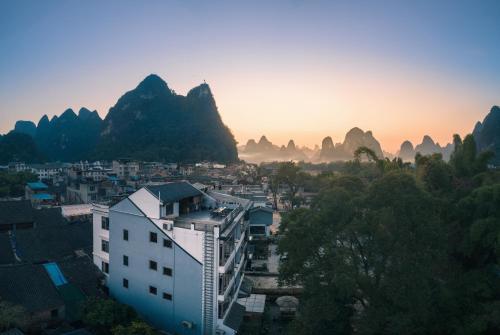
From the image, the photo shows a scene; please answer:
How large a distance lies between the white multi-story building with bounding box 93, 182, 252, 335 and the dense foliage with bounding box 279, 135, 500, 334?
8.54ft

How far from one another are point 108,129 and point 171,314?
9501 centimetres

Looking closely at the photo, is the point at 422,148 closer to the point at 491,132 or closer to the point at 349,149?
the point at 349,149

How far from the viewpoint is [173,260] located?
12820mm

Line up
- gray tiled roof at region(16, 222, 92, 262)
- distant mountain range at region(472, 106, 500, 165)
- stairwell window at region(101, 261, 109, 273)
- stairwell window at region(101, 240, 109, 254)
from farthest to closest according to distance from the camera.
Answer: distant mountain range at region(472, 106, 500, 165) → gray tiled roof at region(16, 222, 92, 262) → stairwell window at region(101, 261, 109, 273) → stairwell window at region(101, 240, 109, 254)

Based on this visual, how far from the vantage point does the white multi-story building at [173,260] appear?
1234 centimetres

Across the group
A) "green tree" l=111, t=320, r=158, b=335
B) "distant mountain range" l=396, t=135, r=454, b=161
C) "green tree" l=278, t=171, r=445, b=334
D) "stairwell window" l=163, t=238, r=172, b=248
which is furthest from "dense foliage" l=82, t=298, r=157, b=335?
"distant mountain range" l=396, t=135, r=454, b=161

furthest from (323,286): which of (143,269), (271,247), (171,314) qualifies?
(271,247)

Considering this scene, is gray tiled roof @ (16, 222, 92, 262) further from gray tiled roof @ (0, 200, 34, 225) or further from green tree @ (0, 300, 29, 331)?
green tree @ (0, 300, 29, 331)

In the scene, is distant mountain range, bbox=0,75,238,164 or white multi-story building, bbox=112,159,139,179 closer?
white multi-story building, bbox=112,159,139,179

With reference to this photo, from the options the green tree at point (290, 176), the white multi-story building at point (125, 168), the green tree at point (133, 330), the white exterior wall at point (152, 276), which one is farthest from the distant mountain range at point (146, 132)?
the green tree at point (133, 330)

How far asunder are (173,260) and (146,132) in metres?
87.6

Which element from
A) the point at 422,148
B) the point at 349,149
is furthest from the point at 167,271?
the point at 422,148

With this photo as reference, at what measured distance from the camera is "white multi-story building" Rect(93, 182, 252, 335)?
40.5 ft

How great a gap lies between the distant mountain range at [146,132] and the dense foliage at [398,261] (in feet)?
239
